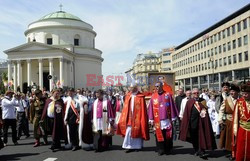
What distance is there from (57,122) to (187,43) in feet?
240

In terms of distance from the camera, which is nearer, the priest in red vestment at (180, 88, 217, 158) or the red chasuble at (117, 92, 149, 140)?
the priest in red vestment at (180, 88, 217, 158)

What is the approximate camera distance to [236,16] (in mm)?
51938

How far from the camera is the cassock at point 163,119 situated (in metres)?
8.77

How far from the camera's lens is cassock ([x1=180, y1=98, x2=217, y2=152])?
8.15 m

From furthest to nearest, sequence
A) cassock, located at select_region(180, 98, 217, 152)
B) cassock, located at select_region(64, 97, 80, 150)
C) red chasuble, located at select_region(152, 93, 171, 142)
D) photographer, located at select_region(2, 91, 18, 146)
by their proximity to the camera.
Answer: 1. photographer, located at select_region(2, 91, 18, 146)
2. cassock, located at select_region(64, 97, 80, 150)
3. red chasuble, located at select_region(152, 93, 171, 142)
4. cassock, located at select_region(180, 98, 217, 152)

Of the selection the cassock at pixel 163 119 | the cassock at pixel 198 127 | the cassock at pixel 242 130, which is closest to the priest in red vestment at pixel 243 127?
the cassock at pixel 242 130

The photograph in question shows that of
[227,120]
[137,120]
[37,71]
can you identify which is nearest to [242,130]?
[227,120]

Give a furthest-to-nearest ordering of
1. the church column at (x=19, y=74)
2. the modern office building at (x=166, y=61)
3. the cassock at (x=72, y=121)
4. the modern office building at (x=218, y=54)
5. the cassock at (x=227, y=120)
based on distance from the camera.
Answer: the modern office building at (x=166, y=61), the church column at (x=19, y=74), the modern office building at (x=218, y=54), the cassock at (x=72, y=121), the cassock at (x=227, y=120)

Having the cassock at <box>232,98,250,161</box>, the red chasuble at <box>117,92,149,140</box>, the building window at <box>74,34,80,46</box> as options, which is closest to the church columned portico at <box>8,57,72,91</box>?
the building window at <box>74,34,80,46</box>

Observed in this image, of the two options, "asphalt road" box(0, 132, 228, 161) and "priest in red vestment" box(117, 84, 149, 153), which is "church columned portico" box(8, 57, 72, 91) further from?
"priest in red vestment" box(117, 84, 149, 153)

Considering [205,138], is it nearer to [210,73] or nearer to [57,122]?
[57,122]

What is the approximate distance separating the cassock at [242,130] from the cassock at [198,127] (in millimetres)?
1653

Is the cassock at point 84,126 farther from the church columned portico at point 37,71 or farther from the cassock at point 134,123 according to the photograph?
the church columned portico at point 37,71

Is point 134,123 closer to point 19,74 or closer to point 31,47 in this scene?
point 31,47
